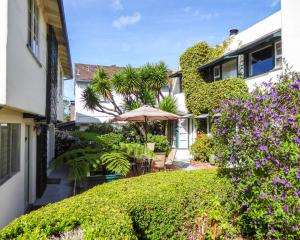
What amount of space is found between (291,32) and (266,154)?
369 inches

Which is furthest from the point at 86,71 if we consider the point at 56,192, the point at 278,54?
the point at 56,192

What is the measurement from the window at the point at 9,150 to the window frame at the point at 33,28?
2.08 metres

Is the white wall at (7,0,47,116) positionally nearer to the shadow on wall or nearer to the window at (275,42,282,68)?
the window at (275,42,282,68)

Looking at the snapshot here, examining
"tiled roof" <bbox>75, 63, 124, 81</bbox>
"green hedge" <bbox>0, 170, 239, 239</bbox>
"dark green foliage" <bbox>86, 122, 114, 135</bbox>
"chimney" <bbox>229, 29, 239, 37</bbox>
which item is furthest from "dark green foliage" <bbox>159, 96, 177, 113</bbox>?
"green hedge" <bbox>0, 170, 239, 239</bbox>

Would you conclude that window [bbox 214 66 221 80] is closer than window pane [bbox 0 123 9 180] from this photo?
No

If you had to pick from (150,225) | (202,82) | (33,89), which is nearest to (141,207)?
(150,225)

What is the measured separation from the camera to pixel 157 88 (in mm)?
25922

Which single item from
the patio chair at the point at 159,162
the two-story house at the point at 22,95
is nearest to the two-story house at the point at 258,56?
the patio chair at the point at 159,162

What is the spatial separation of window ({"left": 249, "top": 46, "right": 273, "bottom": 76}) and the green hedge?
10.6 meters

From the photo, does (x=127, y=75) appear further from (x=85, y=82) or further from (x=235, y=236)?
(x=235, y=236)

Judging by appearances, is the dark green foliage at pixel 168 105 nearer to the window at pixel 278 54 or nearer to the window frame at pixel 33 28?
the window at pixel 278 54

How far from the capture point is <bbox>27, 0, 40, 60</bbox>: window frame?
25.4 ft

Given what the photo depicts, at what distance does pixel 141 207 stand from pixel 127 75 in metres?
20.7

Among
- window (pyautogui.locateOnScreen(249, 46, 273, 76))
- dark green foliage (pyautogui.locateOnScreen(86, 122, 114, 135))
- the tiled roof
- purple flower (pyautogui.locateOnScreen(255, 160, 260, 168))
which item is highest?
the tiled roof
